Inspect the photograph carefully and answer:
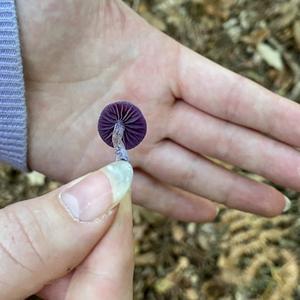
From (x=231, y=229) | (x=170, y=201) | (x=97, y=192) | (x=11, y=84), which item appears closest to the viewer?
(x=97, y=192)

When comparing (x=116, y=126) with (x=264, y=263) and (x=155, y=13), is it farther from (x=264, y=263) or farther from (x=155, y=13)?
(x=155, y=13)

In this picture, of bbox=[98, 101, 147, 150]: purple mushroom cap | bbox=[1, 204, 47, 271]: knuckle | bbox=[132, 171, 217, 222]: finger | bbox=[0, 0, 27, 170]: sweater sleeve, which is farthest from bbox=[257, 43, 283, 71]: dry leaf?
bbox=[1, 204, 47, 271]: knuckle

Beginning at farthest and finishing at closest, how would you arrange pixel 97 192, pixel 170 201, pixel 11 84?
pixel 170 201, pixel 11 84, pixel 97 192

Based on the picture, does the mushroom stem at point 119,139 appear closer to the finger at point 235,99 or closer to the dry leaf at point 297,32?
the finger at point 235,99

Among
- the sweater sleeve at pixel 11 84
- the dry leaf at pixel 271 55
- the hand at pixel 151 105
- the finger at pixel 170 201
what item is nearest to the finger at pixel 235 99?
the hand at pixel 151 105

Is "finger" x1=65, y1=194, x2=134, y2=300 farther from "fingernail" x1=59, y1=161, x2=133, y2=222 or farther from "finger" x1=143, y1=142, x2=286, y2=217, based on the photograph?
"finger" x1=143, y1=142, x2=286, y2=217

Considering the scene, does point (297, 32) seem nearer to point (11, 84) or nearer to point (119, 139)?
point (11, 84)

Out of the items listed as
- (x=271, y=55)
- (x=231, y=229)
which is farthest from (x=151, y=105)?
(x=271, y=55)
